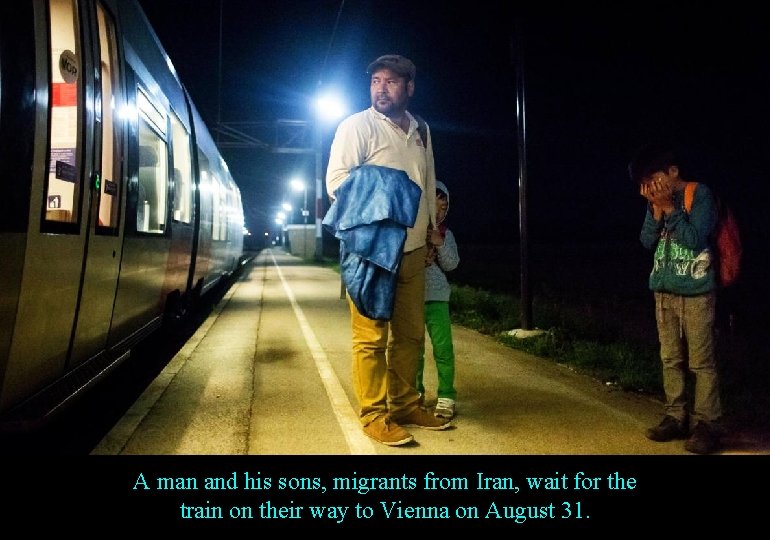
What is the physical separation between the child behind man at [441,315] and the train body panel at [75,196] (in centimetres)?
229

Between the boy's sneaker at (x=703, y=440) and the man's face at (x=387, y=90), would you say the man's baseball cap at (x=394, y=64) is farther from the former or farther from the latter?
the boy's sneaker at (x=703, y=440)

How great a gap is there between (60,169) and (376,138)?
1.83 meters

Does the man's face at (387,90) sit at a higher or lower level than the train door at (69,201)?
higher

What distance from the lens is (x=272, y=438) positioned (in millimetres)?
4113

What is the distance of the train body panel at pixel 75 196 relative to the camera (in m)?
2.72

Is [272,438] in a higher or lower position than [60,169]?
lower

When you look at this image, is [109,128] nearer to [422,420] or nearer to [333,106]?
[422,420]

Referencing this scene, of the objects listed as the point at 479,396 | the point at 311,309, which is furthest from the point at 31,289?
the point at 311,309

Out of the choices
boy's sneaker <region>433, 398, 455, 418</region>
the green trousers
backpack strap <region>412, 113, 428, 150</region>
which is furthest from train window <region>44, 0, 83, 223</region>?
boy's sneaker <region>433, 398, 455, 418</region>

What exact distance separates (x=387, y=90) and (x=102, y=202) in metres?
1.99

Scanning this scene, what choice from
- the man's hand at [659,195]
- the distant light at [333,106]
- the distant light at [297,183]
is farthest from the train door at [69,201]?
the distant light at [297,183]

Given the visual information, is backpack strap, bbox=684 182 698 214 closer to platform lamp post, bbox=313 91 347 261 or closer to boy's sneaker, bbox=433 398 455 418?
boy's sneaker, bbox=433 398 455 418

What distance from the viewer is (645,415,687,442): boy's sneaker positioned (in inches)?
161
